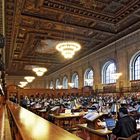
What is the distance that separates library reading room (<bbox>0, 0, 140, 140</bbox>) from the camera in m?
5.49

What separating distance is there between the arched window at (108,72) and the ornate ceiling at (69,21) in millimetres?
1732

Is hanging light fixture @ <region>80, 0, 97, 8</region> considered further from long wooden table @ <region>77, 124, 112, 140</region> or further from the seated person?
the seated person

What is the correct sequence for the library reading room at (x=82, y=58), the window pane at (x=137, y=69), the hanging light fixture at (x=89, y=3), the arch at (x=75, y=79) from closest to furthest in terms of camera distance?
the library reading room at (x=82, y=58) → the hanging light fixture at (x=89, y=3) → the window pane at (x=137, y=69) → the arch at (x=75, y=79)

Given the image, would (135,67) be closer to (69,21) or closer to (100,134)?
(69,21)

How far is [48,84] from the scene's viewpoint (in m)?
36.2

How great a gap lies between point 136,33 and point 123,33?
874 mm

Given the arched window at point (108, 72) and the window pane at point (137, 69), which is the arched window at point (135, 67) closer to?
the window pane at point (137, 69)

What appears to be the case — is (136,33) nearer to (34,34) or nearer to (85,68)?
(34,34)

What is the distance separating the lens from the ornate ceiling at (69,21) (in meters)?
9.91

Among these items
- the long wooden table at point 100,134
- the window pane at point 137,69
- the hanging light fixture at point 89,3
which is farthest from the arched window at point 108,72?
the long wooden table at point 100,134

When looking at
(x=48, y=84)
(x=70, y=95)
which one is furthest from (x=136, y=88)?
(x=48, y=84)

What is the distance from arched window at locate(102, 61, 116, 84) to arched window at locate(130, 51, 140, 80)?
230cm

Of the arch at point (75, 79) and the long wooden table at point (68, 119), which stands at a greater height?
the arch at point (75, 79)

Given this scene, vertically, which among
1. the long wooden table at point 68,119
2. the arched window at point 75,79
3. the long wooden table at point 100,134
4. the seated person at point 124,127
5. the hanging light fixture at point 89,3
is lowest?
the long wooden table at point 68,119
